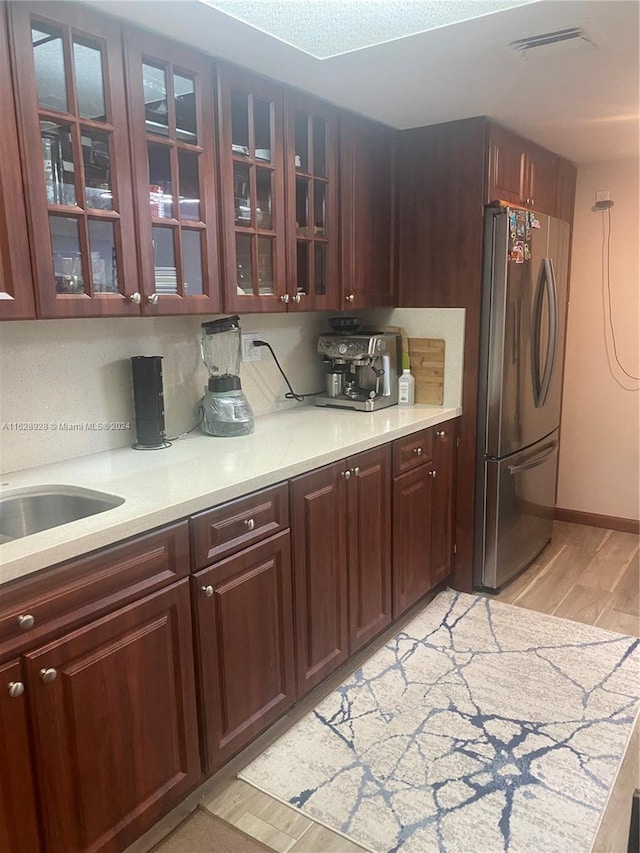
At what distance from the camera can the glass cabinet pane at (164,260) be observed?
1.94 metres

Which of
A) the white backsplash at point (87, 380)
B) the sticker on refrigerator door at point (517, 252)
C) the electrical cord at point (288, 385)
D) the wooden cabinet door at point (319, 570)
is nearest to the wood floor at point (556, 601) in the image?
the wooden cabinet door at point (319, 570)

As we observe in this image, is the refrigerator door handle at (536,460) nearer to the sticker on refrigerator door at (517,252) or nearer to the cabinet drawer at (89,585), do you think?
the sticker on refrigerator door at (517,252)

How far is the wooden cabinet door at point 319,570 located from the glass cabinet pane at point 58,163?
1.05 meters

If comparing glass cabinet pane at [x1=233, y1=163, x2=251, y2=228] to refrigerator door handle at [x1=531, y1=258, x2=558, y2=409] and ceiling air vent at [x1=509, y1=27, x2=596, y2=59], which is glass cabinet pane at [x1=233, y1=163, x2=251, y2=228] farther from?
refrigerator door handle at [x1=531, y1=258, x2=558, y2=409]

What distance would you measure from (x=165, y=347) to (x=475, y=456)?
1569 mm

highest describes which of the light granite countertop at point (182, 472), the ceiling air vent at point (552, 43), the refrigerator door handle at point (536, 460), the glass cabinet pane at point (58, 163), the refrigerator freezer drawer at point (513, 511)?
the ceiling air vent at point (552, 43)

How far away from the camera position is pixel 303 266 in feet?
8.38

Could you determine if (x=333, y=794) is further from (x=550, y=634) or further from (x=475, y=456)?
(x=475, y=456)

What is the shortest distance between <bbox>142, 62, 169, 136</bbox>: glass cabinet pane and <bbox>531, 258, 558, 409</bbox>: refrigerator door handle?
1.91 m

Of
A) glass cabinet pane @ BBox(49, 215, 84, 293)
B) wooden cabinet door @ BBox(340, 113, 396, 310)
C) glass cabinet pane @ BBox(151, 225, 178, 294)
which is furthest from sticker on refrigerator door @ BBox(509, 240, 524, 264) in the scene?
glass cabinet pane @ BBox(49, 215, 84, 293)

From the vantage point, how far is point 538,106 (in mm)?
2572

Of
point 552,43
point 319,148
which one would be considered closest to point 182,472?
point 319,148

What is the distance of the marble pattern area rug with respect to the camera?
179 centimetres

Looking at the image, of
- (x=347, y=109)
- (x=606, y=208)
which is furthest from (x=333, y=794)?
(x=606, y=208)
